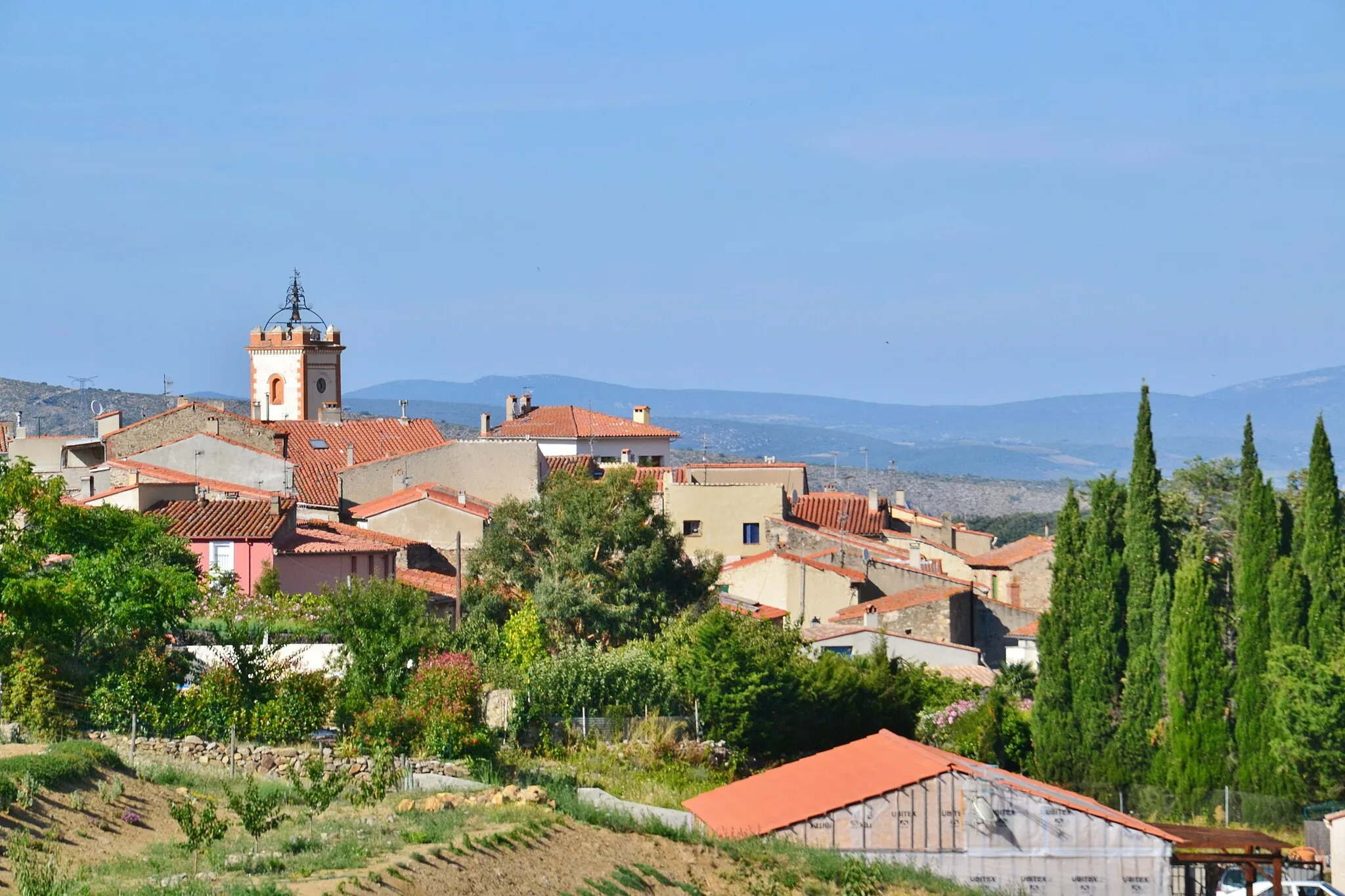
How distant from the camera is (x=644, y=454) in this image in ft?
263

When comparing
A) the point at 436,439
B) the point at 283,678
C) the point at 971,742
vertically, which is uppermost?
the point at 436,439

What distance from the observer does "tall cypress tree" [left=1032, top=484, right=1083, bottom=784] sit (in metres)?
36.0

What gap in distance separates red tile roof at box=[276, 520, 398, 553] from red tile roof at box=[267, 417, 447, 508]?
759cm

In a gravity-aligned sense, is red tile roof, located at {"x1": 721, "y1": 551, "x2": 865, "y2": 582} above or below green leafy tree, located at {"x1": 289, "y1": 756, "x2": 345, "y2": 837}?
above

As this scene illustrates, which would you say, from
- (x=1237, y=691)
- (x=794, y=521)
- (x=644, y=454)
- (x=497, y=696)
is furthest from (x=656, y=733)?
(x=644, y=454)

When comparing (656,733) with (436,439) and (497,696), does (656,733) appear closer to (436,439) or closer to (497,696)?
(497,696)

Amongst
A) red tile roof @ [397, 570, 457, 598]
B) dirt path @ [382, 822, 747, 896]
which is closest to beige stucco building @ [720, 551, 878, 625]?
red tile roof @ [397, 570, 457, 598]

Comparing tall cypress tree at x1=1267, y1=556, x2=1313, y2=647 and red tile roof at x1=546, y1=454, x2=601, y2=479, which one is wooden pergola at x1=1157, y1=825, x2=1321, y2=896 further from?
red tile roof at x1=546, y1=454, x2=601, y2=479

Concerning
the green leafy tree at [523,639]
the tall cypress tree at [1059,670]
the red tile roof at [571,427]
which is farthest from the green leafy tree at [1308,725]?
the red tile roof at [571,427]

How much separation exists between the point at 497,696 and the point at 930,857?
8873 mm

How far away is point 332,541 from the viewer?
39625mm

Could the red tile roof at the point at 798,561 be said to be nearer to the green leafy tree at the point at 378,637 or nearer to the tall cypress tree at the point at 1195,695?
the tall cypress tree at the point at 1195,695

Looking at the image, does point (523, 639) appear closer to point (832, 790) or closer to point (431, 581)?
point (431, 581)

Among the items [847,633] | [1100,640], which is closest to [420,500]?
[847,633]
